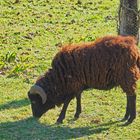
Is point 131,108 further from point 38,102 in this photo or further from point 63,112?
point 38,102

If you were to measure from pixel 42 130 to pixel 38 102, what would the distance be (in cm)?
62

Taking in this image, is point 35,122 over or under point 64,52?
under

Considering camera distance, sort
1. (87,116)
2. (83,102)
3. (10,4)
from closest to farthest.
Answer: (87,116), (83,102), (10,4)

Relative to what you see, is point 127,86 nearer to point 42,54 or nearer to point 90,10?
point 42,54

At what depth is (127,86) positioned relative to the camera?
927cm

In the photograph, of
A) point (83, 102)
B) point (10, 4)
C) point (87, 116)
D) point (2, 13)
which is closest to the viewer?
point (87, 116)

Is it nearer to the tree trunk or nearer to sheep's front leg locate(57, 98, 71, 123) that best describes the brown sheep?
sheep's front leg locate(57, 98, 71, 123)

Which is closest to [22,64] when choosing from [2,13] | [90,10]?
[2,13]

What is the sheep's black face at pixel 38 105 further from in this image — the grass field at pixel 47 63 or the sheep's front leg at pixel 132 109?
the sheep's front leg at pixel 132 109

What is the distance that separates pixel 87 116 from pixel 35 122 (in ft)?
3.17

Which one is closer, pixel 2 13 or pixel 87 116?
pixel 87 116

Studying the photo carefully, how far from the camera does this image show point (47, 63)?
12.8 m

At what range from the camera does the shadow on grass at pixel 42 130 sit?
9.02 meters

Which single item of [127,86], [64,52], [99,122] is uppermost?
[64,52]
